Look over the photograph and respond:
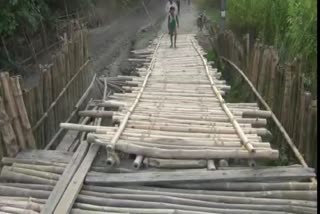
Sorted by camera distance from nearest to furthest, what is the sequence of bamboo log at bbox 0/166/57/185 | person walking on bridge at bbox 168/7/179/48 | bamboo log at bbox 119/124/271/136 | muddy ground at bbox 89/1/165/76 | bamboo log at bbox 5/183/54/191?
bamboo log at bbox 5/183/54/191
bamboo log at bbox 0/166/57/185
bamboo log at bbox 119/124/271/136
person walking on bridge at bbox 168/7/179/48
muddy ground at bbox 89/1/165/76

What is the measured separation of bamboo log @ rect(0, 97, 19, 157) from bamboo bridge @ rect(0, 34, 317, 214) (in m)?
0.11

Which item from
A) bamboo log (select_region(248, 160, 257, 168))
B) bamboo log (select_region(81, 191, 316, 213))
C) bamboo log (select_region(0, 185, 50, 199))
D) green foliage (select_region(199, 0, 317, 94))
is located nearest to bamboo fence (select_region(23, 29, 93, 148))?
bamboo log (select_region(0, 185, 50, 199))

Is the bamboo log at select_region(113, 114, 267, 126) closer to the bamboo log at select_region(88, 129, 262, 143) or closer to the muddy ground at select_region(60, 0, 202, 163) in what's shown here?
the bamboo log at select_region(88, 129, 262, 143)

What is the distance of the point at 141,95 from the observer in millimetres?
6398

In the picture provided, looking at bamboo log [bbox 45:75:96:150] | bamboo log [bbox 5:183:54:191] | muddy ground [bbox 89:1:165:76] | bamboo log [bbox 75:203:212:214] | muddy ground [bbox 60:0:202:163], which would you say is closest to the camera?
bamboo log [bbox 75:203:212:214]

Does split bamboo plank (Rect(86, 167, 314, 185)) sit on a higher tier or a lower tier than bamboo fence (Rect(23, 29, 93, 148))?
lower

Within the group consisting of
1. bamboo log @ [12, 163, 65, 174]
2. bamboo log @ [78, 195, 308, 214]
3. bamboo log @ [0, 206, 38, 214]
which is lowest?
bamboo log @ [78, 195, 308, 214]

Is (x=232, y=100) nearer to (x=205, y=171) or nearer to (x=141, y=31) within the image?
(x=205, y=171)

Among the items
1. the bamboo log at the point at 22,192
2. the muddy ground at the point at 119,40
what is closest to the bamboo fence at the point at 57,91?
the bamboo log at the point at 22,192

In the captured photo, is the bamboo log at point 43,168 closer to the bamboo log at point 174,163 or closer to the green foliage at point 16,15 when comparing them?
the bamboo log at point 174,163

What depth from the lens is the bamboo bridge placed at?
3658mm

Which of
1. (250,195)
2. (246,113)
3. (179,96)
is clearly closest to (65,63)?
(179,96)

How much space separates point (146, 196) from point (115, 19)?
17553mm

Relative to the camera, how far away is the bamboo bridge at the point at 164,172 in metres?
3.66
